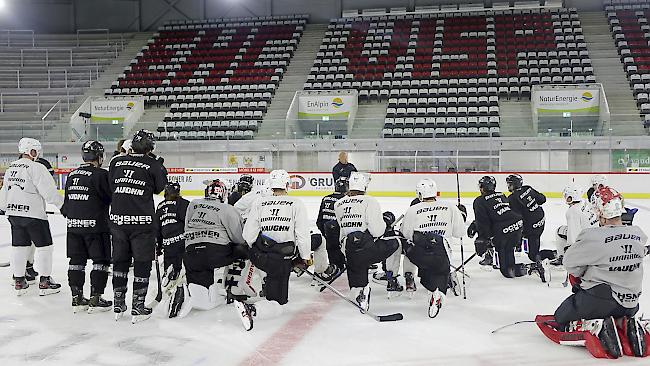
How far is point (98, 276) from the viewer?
5.03m

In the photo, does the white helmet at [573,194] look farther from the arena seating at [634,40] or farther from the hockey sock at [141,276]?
the arena seating at [634,40]

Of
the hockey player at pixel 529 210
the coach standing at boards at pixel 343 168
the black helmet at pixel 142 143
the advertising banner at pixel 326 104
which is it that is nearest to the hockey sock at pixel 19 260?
the black helmet at pixel 142 143

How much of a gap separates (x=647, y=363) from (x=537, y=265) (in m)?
2.46

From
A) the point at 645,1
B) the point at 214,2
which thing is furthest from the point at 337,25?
the point at 645,1

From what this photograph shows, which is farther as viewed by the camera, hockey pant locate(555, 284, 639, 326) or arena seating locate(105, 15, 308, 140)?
arena seating locate(105, 15, 308, 140)

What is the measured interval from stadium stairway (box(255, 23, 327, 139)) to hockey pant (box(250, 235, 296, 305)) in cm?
1311

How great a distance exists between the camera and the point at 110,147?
59.7 feet

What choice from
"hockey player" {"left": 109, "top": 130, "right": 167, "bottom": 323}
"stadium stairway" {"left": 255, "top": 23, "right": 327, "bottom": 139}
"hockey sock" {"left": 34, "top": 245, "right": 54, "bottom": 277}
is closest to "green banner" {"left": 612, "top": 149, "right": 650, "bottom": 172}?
"stadium stairway" {"left": 255, "top": 23, "right": 327, "bottom": 139}

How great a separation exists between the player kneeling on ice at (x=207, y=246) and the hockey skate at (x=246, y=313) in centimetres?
54

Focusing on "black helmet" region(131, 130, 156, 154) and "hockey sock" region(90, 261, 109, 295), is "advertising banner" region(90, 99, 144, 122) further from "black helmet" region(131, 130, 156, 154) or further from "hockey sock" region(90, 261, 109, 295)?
"black helmet" region(131, 130, 156, 154)

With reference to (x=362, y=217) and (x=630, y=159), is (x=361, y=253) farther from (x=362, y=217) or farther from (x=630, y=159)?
(x=630, y=159)

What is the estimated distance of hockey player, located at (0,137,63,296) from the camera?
18.2 feet

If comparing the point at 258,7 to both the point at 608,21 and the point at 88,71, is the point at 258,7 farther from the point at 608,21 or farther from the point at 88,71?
the point at 608,21

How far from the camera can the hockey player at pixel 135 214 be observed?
15.3 ft
